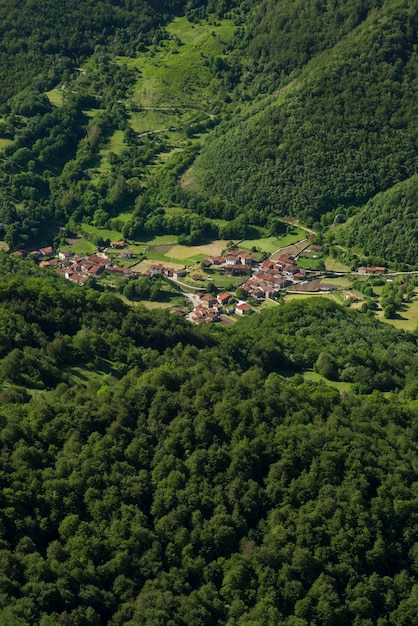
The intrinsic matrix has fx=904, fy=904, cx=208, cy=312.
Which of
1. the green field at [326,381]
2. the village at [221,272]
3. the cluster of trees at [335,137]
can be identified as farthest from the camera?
the cluster of trees at [335,137]

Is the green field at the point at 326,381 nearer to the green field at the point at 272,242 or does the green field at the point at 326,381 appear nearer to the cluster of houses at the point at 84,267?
the cluster of houses at the point at 84,267

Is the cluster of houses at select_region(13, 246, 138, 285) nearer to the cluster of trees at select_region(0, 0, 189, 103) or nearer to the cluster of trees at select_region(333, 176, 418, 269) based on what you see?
the cluster of trees at select_region(333, 176, 418, 269)

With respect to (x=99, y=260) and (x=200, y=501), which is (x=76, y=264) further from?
(x=200, y=501)

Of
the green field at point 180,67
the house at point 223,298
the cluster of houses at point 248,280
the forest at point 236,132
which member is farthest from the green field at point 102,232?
the green field at point 180,67

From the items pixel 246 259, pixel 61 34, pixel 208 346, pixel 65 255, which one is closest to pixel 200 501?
pixel 208 346

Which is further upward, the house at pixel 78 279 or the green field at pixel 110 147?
the green field at pixel 110 147

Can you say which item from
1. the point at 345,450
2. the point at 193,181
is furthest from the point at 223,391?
the point at 193,181

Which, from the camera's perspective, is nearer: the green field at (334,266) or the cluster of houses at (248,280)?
the cluster of houses at (248,280)
